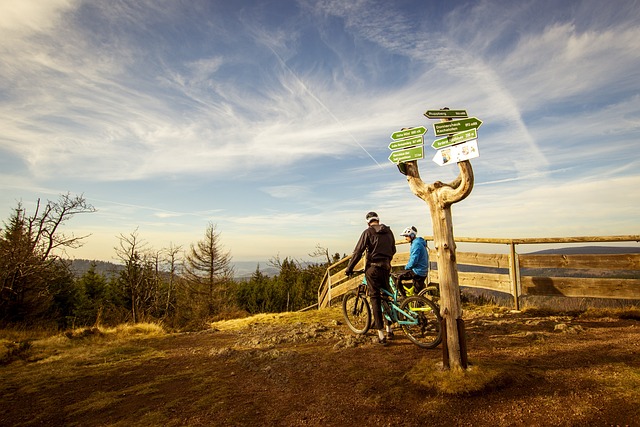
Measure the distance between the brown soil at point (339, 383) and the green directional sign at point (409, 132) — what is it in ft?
9.34

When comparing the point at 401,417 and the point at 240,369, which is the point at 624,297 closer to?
the point at 401,417

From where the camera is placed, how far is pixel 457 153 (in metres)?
3.50

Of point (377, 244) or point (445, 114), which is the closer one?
point (445, 114)

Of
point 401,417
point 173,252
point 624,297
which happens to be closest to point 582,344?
point 624,297

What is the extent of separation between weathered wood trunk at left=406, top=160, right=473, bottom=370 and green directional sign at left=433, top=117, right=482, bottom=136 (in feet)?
1.32

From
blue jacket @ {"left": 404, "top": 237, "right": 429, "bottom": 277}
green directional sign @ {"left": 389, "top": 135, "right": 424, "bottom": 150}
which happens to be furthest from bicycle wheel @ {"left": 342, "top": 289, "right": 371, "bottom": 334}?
green directional sign @ {"left": 389, "top": 135, "right": 424, "bottom": 150}

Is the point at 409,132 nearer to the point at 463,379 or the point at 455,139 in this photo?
the point at 455,139

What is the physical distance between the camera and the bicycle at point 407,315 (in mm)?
4887

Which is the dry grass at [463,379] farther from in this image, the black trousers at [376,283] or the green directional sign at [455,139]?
the green directional sign at [455,139]

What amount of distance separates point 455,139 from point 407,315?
295cm

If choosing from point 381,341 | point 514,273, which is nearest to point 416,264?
point 381,341

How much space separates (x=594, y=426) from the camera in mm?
2393

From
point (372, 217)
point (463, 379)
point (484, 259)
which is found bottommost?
point (463, 379)

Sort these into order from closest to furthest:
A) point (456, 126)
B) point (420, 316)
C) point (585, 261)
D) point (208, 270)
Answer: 1. point (456, 126)
2. point (420, 316)
3. point (585, 261)
4. point (208, 270)
